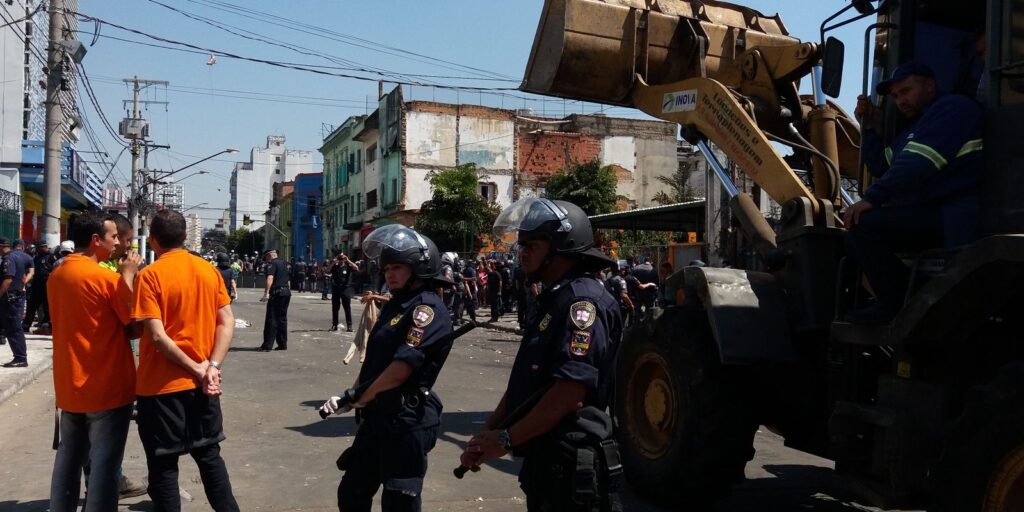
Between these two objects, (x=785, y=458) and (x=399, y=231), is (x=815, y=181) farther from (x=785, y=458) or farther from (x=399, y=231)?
(x=399, y=231)

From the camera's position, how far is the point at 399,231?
420 cm

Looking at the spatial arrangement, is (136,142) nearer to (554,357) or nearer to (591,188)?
(591,188)

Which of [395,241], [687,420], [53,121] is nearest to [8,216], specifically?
[53,121]

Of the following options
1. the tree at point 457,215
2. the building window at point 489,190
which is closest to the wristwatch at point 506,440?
the tree at point 457,215

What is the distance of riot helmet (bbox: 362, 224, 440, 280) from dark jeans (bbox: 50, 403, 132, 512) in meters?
1.66

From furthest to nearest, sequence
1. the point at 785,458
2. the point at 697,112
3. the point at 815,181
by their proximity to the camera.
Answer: the point at 785,458 < the point at 697,112 < the point at 815,181

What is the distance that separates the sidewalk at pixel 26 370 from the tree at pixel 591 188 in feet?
78.4

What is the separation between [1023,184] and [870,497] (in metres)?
1.54

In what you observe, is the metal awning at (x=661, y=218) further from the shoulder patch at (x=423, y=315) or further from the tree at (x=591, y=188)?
the shoulder patch at (x=423, y=315)

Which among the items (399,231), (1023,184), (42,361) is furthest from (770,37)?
(42,361)

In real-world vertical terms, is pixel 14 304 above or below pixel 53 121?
below

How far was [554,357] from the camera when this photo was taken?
3139 millimetres

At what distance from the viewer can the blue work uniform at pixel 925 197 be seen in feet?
13.0

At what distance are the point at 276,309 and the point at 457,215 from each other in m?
24.7
